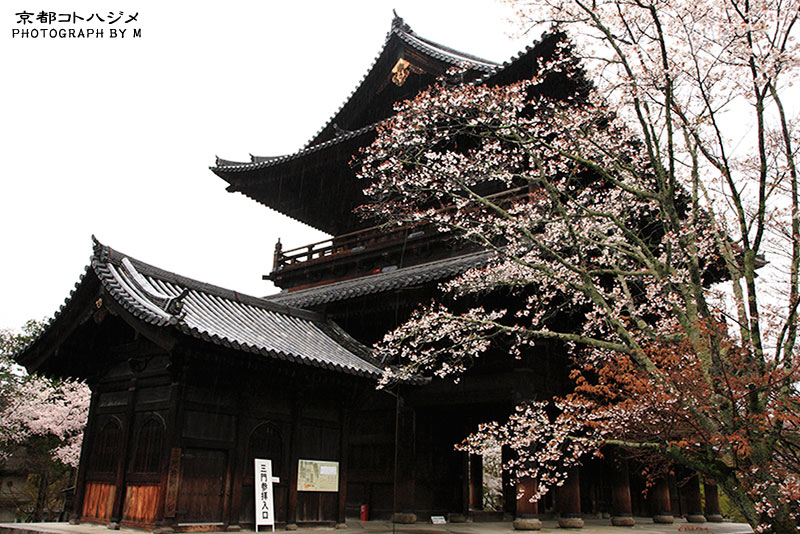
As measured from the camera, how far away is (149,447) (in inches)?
422

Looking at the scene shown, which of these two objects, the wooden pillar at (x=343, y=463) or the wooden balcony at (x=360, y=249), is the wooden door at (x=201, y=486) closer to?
the wooden pillar at (x=343, y=463)

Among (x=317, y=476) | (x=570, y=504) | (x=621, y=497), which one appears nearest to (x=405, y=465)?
(x=317, y=476)

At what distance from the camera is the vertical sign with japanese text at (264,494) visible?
11.1 m

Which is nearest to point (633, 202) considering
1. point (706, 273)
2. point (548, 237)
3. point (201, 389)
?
point (548, 237)

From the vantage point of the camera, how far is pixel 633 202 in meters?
12.8

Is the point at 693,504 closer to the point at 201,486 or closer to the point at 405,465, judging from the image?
the point at 405,465

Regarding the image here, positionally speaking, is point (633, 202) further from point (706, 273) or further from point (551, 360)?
point (706, 273)

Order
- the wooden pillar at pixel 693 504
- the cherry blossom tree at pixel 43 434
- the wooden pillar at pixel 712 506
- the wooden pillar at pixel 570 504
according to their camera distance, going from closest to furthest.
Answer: the wooden pillar at pixel 570 504 < the wooden pillar at pixel 693 504 < the wooden pillar at pixel 712 506 < the cherry blossom tree at pixel 43 434

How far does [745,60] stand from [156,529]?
457 inches

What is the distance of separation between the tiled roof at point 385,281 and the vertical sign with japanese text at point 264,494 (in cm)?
501

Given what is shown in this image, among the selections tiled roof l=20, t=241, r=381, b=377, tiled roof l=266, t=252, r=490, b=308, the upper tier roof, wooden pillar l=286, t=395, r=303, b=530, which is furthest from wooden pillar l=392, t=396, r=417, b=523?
the upper tier roof

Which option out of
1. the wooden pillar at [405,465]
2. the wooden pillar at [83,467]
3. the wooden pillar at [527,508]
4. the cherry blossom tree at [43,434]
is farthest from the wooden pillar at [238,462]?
the cherry blossom tree at [43,434]

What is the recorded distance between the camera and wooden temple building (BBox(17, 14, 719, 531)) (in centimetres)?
1058

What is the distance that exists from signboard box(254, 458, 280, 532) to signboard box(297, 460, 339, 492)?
66 centimetres
